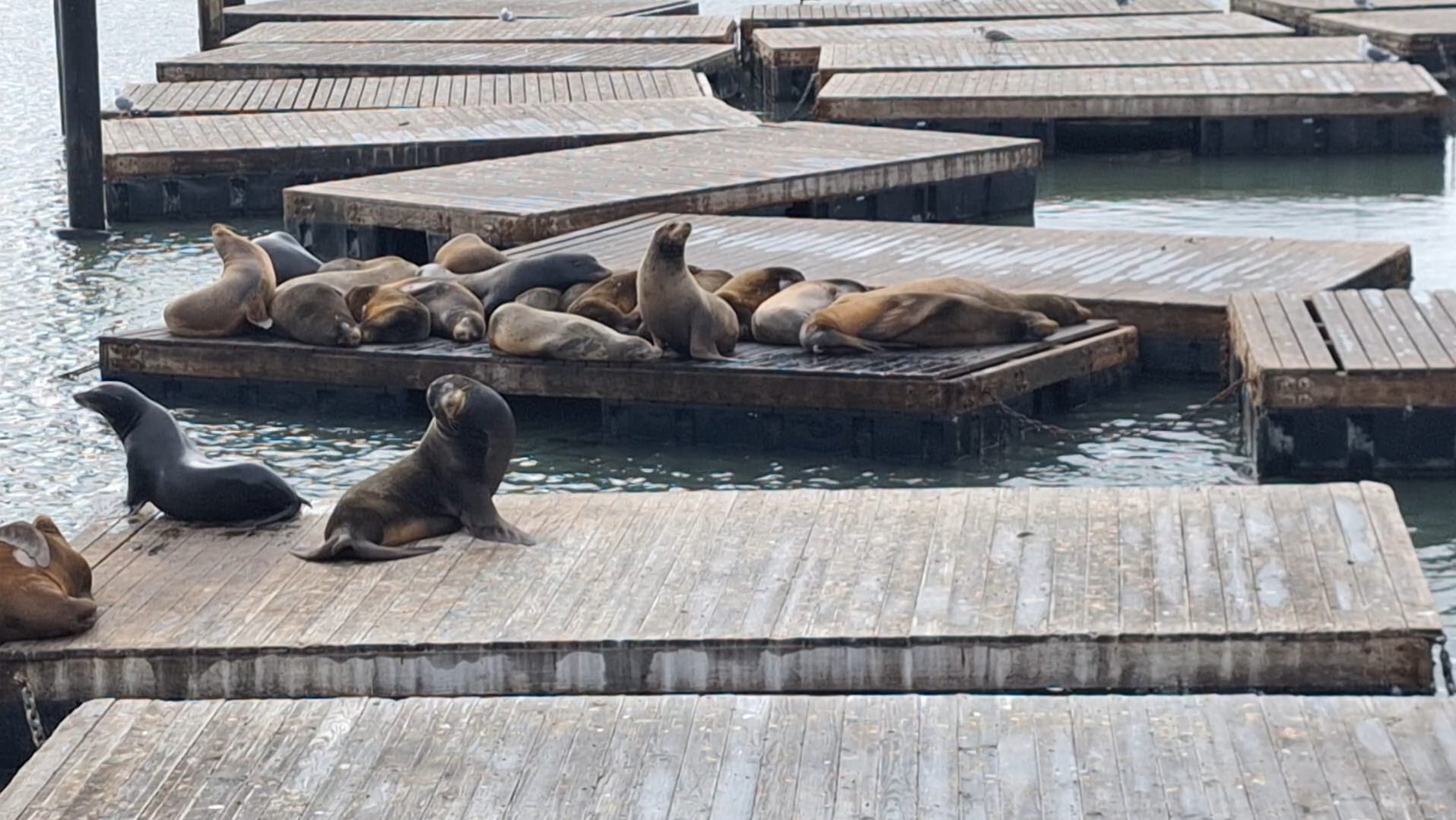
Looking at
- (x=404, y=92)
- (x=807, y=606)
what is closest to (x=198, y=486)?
(x=807, y=606)

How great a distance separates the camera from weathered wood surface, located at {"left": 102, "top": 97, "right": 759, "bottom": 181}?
14.7 metres

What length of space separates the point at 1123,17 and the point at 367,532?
60.5 ft

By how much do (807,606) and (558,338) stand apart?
11.3 feet

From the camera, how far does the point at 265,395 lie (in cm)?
927

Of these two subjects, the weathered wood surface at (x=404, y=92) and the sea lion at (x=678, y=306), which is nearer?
the sea lion at (x=678, y=306)

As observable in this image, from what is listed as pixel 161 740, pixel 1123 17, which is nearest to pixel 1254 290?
pixel 161 740

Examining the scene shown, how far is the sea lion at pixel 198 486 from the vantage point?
241 inches

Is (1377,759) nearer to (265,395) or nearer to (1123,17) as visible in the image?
(265,395)

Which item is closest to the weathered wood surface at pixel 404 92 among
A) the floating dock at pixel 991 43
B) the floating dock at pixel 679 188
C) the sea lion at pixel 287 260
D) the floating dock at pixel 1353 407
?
the floating dock at pixel 991 43

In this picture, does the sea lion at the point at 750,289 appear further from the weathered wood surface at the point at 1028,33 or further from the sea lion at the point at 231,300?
the weathered wood surface at the point at 1028,33

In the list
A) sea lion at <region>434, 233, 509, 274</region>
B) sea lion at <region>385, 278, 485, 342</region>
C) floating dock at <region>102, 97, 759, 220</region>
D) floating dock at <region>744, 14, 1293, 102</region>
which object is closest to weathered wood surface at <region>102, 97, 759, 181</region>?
floating dock at <region>102, 97, 759, 220</region>

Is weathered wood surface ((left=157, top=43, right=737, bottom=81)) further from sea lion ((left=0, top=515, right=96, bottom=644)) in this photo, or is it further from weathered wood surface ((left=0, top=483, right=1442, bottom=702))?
sea lion ((left=0, top=515, right=96, bottom=644))

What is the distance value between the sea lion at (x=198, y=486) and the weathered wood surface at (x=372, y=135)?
8587mm

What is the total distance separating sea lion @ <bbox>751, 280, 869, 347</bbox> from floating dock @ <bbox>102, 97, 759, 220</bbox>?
6.60m
